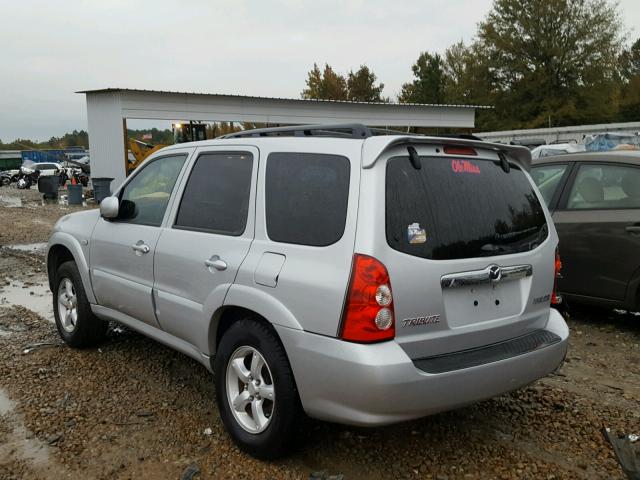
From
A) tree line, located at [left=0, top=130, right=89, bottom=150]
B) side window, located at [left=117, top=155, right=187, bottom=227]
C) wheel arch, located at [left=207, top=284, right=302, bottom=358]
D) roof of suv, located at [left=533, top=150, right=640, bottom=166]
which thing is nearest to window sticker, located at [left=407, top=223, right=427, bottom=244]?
wheel arch, located at [left=207, top=284, right=302, bottom=358]

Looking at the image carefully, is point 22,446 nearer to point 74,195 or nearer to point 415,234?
point 415,234

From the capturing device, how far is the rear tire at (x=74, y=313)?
16.2ft

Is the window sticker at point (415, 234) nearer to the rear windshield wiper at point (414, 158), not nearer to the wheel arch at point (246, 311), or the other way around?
the rear windshield wiper at point (414, 158)

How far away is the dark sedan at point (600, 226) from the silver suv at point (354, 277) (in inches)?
86.2

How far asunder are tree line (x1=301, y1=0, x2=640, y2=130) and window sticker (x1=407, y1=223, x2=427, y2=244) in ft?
158

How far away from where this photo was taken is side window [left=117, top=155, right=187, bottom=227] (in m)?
4.15

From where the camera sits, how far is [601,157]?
223 inches

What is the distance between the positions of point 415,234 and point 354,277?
0.39 metres

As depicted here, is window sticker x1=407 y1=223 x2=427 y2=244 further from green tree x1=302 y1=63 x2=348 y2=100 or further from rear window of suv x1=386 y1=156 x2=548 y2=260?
green tree x1=302 y1=63 x2=348 y2=100

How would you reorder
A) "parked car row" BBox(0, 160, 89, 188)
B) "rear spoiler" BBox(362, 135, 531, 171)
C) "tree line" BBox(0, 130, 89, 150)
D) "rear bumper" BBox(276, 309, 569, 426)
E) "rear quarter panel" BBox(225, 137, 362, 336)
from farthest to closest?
1. "tree line" BBox(0, 130, 89, 150)
2. "parked car row" BBox(0, 160, 89, 188)
3. "rear spoiler" BBox(362, 135, 531, 171)
4. "rear quarter panel" BBox(225, 137, 362, 336)
5. "rear bumper" BBox(276, 309, 569, 426)

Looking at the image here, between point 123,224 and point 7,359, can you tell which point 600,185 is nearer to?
point 123,224

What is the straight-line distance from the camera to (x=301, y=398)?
2896 millimetres

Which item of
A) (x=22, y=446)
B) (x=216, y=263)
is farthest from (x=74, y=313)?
(x=216, y=263)

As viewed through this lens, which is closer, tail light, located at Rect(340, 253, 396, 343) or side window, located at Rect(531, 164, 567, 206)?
tail light, located at Rect(340, 253, 396, 343)
